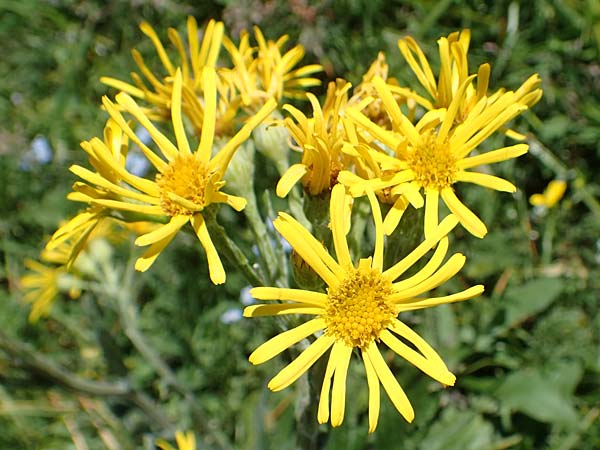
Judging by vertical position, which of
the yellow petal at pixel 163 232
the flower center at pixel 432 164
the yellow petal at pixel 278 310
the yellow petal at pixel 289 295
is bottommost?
the yellow petal at pixel 278 310

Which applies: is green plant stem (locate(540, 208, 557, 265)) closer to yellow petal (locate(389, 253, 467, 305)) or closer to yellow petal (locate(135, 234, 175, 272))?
yellow petal (locate(389, 253, 467, 305))

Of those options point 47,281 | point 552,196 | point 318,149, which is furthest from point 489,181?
point 47,281

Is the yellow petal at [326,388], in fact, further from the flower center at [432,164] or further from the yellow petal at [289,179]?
the flower center at [432,164]

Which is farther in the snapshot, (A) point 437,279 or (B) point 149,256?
(B) point 149,256

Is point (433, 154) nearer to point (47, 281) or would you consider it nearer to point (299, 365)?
point (299, 365)

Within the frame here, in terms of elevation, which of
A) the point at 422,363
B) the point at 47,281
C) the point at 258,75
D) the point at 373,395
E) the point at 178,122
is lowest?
the point at 373,395

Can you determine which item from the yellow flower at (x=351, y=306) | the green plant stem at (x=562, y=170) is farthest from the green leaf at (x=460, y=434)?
the yellow flower at (x=351, y=306)

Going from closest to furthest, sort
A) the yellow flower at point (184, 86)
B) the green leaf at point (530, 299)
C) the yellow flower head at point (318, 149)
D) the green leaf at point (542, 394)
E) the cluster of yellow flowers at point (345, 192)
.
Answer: the cluster of yellow flowers at point (345, 192)
the yellow flower head at point (318, 149)
the yellow flower at point (184, 86)
the green leaf at point (542, 394)
the green leaf at point (530, 299)
